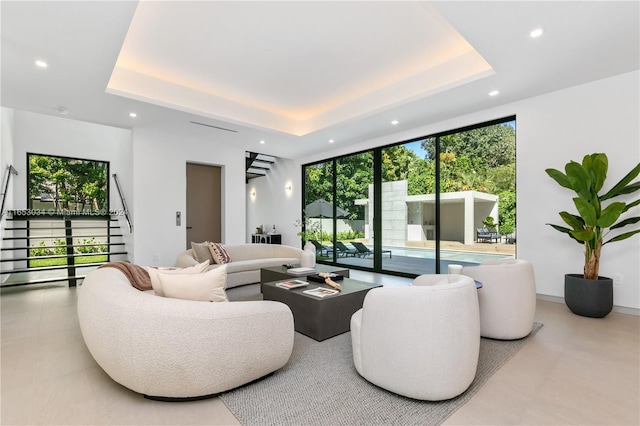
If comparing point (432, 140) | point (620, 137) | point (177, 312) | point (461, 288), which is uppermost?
point (432, 140)

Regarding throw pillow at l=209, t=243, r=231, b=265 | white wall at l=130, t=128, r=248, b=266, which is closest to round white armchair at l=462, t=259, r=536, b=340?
throw pillow at l=209, t=243, r=231, b=265

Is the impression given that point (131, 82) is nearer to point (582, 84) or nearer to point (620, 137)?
point (582, 84)

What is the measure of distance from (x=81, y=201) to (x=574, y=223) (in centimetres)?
1010

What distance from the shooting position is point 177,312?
1.84m

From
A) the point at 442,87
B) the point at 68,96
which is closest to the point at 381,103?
the point at 442,87

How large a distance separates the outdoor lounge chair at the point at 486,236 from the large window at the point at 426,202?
0.01 metres

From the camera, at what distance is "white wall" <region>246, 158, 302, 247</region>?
28.4 feet

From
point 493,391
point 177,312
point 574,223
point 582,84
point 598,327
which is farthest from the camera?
point 582,84

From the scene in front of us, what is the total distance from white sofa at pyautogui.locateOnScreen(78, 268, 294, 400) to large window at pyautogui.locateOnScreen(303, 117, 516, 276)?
4312mm

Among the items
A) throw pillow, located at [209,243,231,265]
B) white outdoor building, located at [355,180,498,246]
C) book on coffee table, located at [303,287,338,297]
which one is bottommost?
book on coffee table, located at [303,287,338,297]

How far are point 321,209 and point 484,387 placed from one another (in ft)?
19.8

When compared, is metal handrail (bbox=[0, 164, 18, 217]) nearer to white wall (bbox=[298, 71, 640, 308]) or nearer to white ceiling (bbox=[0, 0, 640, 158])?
white ceiling (bbox=[0, 0, 640, 158])

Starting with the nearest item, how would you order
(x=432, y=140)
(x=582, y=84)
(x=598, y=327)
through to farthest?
(x=598, y=327), (x=582, y=84), (x=432, y=140)

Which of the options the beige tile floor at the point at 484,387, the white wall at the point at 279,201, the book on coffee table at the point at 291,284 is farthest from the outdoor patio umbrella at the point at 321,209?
the beige tile floor at the point at 484,387
